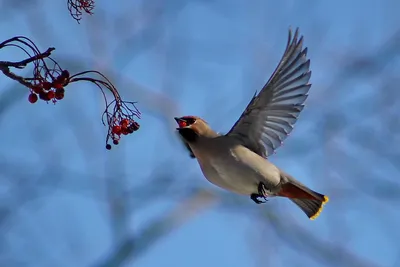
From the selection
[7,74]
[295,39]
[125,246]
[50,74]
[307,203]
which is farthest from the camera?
[125,246]

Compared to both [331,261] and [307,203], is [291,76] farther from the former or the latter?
[331,261]

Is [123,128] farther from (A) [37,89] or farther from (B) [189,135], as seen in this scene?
(B) [189,135]

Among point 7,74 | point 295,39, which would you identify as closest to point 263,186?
point 295,39

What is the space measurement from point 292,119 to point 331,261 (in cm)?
209

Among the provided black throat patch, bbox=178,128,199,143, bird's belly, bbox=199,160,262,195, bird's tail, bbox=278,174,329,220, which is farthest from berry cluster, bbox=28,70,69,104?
bird's tail, bbox=278,174,329,220

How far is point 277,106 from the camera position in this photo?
13.3 feet

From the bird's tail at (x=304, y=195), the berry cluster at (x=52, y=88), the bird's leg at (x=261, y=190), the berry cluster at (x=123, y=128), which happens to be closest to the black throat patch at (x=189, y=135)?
the bird's leg at (x=261, y=190)

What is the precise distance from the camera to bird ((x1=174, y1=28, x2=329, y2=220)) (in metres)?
3.90

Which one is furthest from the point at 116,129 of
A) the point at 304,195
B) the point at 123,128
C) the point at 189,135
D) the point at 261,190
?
the point at 304,195

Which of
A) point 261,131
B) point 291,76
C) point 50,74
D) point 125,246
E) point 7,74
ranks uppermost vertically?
point 291,76

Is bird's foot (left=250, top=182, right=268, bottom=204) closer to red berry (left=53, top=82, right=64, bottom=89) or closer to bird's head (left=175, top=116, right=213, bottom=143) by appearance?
bird's head (left=175, top=116, right=213, bottom=143)

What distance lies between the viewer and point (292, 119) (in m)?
4.01

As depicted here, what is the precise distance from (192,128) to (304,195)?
79 cm

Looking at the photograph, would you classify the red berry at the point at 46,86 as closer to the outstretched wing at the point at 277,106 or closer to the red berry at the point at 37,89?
the red berry at the point at 37,89
